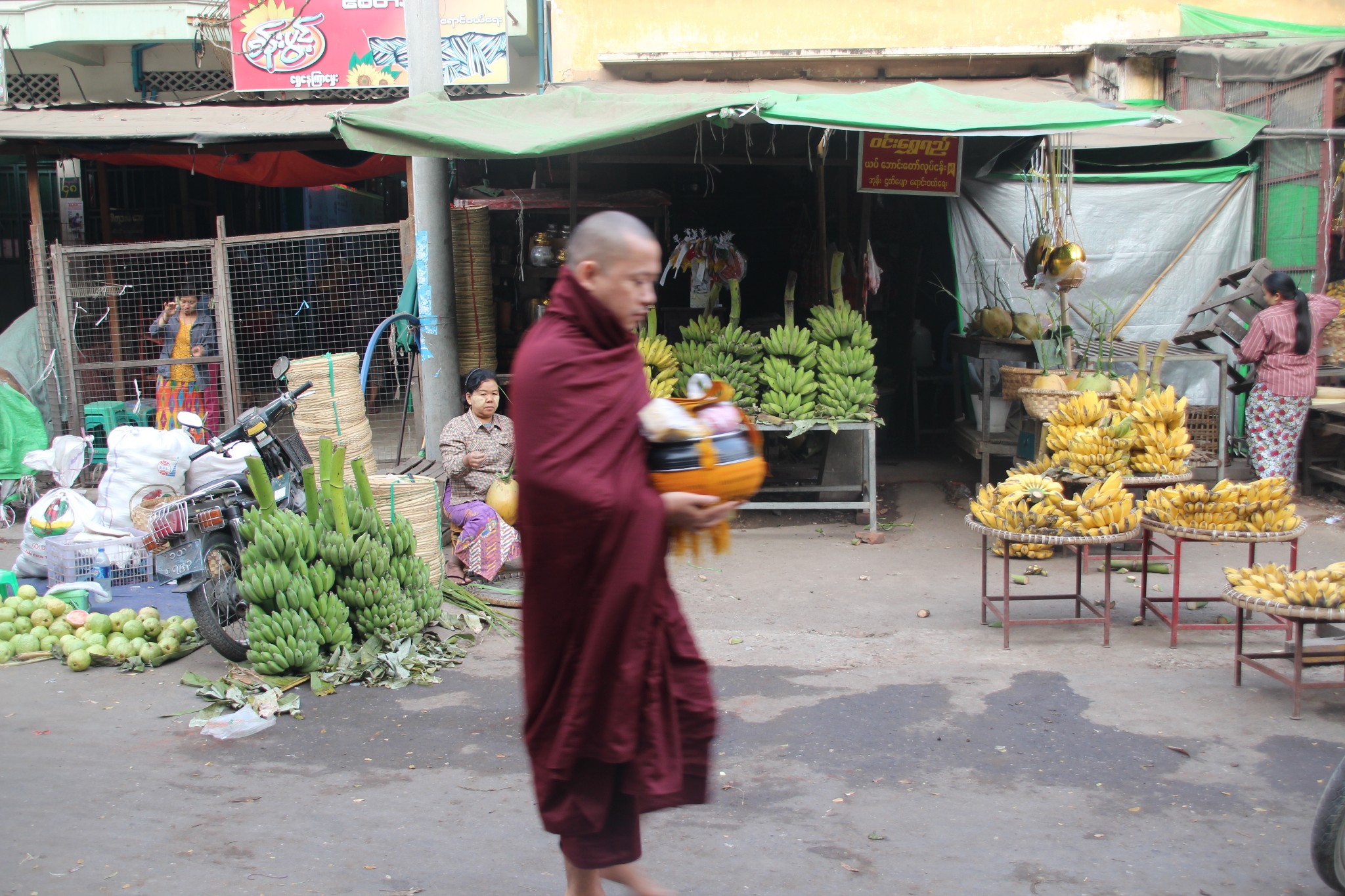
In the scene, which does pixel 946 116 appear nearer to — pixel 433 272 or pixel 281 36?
pixel 433 272

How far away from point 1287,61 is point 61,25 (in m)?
12.6

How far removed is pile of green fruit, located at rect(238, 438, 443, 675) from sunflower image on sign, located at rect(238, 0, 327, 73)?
7.02 m

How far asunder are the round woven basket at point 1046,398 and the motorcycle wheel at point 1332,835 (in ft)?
14.1

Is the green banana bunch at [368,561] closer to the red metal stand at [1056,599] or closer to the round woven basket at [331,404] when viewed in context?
the round woven basket at [331,404]

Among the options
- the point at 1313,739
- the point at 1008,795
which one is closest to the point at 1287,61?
the point at 1313,739

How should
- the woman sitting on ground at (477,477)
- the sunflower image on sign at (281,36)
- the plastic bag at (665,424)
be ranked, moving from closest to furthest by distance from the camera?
the plastic bag at (665,424), the woman sitting on ground at (477,477), the sunflower image on sign at (281,36)

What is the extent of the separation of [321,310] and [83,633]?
6001 millimetres

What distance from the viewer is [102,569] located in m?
6.30

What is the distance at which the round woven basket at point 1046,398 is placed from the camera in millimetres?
7184

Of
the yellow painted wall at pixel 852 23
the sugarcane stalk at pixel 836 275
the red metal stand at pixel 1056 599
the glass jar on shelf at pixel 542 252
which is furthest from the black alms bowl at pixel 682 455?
the yellow painted wall at pixel 852 23

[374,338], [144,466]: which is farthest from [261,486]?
[374,338]

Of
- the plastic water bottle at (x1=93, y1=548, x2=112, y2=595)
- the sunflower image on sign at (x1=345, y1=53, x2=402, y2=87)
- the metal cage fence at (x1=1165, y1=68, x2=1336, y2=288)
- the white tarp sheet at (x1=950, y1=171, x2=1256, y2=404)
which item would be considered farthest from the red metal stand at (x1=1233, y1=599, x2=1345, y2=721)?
the sunflower image on sign at (x1=345, y1=53, x2=402, y2=87)

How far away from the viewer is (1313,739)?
4.22 meters

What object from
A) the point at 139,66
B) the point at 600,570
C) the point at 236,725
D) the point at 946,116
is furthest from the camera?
the point at 139,66
